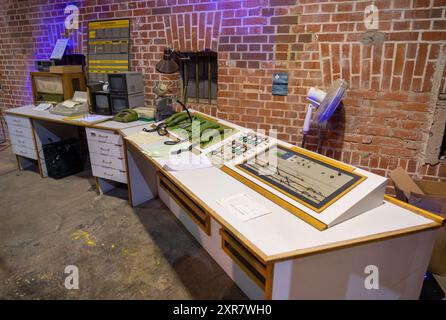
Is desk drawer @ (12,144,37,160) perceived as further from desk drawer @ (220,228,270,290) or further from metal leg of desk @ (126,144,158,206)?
desk drawer @ (220,228,270,290)

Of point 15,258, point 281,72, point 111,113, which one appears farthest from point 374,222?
point 111,113

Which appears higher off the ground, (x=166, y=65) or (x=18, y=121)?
(x=166, y=65)

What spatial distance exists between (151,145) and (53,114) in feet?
6.06

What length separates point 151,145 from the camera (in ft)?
7.68

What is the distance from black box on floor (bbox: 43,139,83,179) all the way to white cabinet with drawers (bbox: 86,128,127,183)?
2.87 ft

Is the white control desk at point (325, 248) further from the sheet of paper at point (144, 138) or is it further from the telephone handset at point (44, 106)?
the telephone handset at point (44, 106)

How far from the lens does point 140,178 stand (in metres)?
3.08

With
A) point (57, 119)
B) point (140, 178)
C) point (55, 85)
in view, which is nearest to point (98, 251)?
point (140, 178)

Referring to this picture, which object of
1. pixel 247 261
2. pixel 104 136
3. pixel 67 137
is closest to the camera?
pixel 247 261

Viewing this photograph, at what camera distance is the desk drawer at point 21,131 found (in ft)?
11.8

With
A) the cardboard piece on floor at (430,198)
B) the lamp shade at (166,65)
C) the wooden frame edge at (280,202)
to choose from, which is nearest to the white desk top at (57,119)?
the lamp shade at (166,65)

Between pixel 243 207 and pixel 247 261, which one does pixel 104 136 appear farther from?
pixel 247 261

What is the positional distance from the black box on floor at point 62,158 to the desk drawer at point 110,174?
0.88 metres

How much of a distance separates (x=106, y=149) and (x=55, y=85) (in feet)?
4.71
